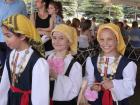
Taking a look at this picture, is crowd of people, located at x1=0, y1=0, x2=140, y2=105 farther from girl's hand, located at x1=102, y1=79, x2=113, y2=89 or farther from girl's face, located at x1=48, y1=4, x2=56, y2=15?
girl's face, located at x1=48, y1=4, x2=56, y2=15

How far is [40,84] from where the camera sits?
2.66 metres

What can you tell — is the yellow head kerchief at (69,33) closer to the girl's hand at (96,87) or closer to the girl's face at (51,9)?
the girl's hand at (96,87)

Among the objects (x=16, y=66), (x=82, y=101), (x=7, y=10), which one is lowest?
(x=82, y=101)

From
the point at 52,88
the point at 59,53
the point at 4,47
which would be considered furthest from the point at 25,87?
the point at 4,47

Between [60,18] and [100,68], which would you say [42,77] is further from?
[60,18]

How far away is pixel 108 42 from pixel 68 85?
467mm

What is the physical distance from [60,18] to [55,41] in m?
1.91

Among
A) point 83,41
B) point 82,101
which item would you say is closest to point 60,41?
point 82,101

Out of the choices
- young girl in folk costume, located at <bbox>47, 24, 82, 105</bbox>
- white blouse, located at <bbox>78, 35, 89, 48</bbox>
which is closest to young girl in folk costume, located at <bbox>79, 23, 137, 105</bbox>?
young girl in folk costume, located at <bbox>47, 24, 82, 105</bbox>

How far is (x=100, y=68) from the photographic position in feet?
10.7

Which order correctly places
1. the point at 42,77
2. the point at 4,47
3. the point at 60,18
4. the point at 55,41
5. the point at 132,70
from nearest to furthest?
1. the point at 42,77
2. the point at 132,70
3. the point at 55,41
4. the point at 4,47
5. the point at 60,18

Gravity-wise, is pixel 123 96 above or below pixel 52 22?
below

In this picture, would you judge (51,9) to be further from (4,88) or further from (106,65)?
(4,88)

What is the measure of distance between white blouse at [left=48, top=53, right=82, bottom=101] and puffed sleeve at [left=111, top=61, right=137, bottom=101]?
11.3 inches
